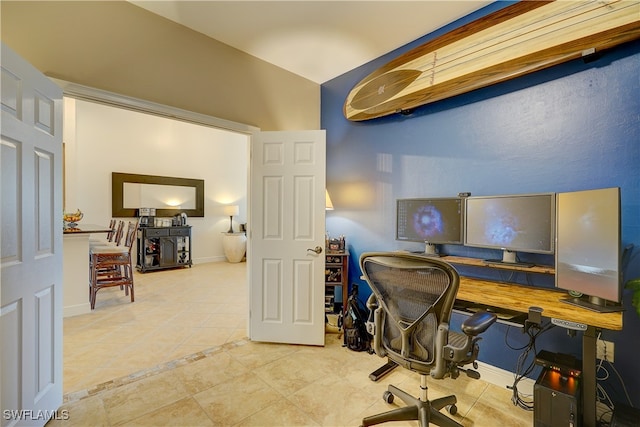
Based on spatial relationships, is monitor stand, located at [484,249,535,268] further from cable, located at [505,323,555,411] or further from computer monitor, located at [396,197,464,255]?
cable, located at [505,323,555,411]

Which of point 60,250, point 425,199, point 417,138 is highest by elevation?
point 417,138

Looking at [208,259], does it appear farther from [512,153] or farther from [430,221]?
[512,153]

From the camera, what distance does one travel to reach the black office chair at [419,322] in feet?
4.50

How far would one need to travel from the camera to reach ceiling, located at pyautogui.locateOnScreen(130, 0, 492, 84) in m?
2.17

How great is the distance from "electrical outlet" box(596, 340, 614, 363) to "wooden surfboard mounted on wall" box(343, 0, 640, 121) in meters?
1.71

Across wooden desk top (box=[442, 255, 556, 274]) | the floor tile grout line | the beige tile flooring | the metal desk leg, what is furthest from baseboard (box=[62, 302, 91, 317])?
the metal desk leg

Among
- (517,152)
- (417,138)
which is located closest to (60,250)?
(417,138)

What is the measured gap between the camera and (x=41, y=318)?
1623mm

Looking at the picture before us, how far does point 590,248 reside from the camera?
1473mm

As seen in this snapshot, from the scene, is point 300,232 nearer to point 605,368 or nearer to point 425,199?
point 425,199

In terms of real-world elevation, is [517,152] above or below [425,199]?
above

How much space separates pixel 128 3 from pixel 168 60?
1.37 feet

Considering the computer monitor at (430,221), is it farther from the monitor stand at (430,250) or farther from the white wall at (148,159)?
the white wall at (148,159)

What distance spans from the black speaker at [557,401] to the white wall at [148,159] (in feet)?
18.8
